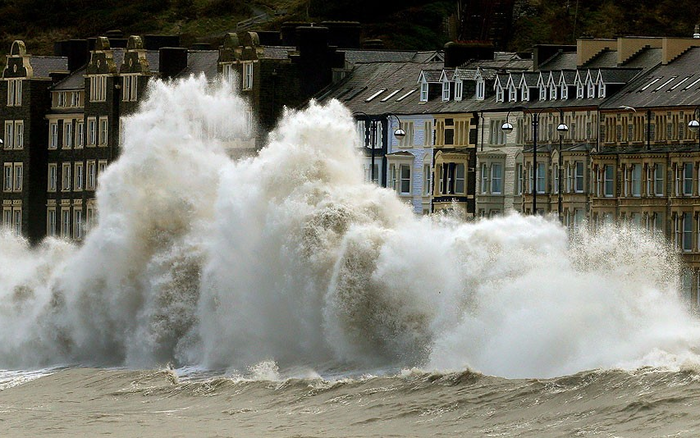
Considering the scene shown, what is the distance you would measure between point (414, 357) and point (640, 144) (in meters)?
33.7

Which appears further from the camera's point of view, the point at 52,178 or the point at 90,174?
the point at 52,178

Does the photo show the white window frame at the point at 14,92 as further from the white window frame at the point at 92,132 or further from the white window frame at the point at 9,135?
the white window frame at the point at 92,132

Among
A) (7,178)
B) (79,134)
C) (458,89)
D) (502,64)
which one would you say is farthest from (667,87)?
(7,178)

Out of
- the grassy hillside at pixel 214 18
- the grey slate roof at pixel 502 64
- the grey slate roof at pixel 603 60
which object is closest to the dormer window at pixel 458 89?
the grey slate roof at pixel 502 64

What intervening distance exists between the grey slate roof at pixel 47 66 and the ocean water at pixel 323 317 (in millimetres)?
54371

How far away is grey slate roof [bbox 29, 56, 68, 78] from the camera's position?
13688cm

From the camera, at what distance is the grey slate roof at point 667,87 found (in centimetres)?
9519

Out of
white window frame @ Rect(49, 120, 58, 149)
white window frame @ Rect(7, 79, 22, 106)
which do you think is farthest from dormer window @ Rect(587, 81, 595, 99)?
white window frame @ Rect(7, 79, 22, 106)

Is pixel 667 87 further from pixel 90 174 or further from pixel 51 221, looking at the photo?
pixel 51 221

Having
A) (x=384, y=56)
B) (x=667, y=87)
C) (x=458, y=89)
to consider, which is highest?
(x=384, y=56)

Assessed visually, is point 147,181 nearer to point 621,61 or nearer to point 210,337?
point 210,337

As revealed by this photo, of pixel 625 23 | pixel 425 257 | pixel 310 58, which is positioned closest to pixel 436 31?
pixel 625 23

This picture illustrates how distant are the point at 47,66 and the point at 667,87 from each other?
5043 centimetres

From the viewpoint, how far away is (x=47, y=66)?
138375 mm
